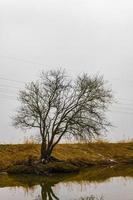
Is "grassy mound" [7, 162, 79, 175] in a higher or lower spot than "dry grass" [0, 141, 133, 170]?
lower

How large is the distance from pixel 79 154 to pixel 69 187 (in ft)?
74.5

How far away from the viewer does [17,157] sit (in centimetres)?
4603

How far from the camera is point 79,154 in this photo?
52625 mm

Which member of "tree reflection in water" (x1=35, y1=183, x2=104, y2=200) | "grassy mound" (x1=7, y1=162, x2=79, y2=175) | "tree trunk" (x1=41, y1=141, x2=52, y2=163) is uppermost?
"tree trunk" (x1=41, y1=141, x2=52, y2=163)

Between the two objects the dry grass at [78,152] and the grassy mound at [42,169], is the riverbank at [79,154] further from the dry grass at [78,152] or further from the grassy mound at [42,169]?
the grassy mound at [42,169]

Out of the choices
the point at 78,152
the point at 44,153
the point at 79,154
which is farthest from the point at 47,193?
the point at 78,152

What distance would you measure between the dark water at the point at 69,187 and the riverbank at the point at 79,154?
25.2ft

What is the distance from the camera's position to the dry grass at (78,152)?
153 feet

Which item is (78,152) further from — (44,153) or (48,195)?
(48,195)

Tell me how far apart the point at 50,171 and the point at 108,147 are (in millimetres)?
20668

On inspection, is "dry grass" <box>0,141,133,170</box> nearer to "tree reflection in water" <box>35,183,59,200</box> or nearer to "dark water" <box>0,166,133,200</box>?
"dark water" <box>0,166,133,200</box>

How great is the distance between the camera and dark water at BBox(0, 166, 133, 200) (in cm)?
2560

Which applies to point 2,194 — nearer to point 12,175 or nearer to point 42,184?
point 42,184

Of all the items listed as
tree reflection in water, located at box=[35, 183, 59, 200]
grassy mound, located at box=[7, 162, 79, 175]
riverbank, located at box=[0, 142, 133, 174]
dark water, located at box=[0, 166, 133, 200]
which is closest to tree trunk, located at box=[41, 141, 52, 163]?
grassy mound, located at box=[7, 162, 79, 175]
